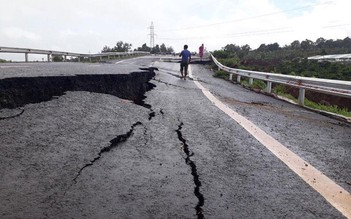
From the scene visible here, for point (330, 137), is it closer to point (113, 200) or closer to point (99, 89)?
point (113, 200)

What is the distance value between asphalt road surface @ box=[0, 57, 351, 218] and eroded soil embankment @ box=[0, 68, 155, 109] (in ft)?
1.38

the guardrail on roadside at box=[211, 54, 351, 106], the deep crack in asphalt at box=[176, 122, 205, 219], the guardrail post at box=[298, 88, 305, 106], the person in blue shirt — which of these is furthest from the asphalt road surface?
the person in blue shirt

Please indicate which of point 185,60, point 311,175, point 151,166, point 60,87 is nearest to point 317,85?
point 60,87

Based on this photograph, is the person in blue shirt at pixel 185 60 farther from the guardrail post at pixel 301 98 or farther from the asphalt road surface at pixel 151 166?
the asphalt road surface at pixel 151 166

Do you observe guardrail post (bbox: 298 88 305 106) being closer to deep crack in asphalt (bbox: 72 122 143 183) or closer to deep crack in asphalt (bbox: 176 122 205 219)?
deep crack in asphalt (bbox: 176 122 205 219)

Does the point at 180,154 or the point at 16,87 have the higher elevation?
the point at 16,87

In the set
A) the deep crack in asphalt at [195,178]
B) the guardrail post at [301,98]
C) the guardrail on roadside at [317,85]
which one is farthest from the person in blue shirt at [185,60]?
the deep crack in asphalt at [195,178]

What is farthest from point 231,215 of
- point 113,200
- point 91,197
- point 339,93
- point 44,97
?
point 339,93

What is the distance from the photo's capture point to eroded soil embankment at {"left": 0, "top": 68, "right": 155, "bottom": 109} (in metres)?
5.55

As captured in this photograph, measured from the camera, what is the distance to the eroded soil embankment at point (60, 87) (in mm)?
5553

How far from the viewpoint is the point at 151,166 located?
3303 mm

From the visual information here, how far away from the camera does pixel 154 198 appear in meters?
2.62

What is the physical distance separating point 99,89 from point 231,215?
18.6ft

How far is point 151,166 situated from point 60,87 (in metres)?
3.88
